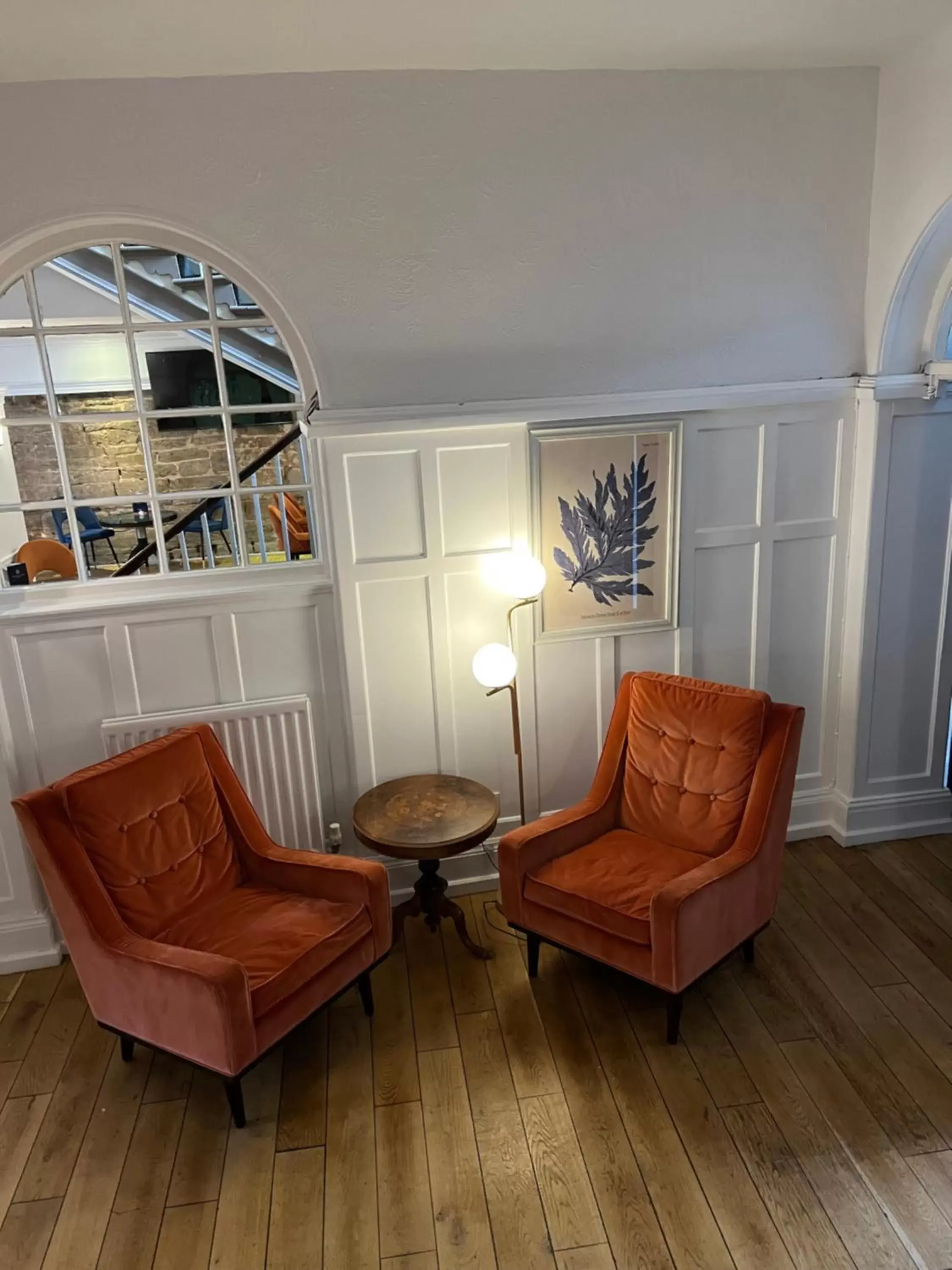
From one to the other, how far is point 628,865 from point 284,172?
2.51 m

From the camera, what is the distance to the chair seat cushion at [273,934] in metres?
2.66

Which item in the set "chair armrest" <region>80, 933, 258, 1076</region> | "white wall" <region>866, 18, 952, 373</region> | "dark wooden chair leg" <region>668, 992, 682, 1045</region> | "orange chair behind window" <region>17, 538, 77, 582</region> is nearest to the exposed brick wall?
"orange chair behind window" <region>17, 538, 77, 582</region>

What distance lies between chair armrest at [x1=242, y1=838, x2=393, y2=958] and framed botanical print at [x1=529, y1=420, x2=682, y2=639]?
3.78ft

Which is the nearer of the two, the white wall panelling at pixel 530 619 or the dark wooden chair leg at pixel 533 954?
the dark wooden chair leg at pixel 533 954

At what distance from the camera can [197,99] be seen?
2867 millimetres

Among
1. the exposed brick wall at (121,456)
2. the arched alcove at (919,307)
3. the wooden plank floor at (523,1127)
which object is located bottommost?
the wooden plank floor at (523,1127)

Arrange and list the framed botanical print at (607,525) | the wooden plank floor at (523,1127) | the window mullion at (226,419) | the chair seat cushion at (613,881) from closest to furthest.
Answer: the wooden plank floor at (523,1127)
the chair seat cushion at (613,881)
the window mullion at (226,419)
the framed botanical print at (607,525)

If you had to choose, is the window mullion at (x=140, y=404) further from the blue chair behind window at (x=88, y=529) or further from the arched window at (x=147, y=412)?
the blue chair behind window at (x=88, y=529)

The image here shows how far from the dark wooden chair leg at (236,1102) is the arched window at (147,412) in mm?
1733

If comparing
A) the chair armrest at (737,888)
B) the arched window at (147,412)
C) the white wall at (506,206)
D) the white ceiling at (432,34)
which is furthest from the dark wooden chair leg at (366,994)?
the white ceiling at (432,34)

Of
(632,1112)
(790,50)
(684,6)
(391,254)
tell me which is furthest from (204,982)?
(790,50)

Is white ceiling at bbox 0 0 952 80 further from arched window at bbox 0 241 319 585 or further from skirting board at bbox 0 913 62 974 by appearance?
skirting board at bbox 0 913 62 974

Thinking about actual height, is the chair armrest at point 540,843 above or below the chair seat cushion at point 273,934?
above

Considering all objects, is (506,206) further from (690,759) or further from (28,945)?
(28,945)
